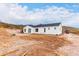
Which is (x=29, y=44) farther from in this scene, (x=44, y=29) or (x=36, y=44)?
(x=44, y=29)

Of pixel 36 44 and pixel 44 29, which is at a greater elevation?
pixel 44 29

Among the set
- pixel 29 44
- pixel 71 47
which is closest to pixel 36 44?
pixel 29 44

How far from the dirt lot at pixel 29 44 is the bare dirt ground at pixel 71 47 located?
0.7 inches

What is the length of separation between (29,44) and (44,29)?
0.53 ft

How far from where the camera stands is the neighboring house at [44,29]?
5.51ft

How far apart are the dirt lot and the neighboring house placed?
32mm

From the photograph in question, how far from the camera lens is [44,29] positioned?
5.56 feet

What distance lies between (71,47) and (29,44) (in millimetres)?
319

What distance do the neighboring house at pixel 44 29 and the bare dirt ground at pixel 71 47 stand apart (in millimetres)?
76

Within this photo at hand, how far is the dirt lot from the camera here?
1678mm

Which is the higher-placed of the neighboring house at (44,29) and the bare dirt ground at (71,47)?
the neighboring house at (44,29)

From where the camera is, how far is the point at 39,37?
5.58 feet

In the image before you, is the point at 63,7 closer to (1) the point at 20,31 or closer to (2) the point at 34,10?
(2) the point at 34,10

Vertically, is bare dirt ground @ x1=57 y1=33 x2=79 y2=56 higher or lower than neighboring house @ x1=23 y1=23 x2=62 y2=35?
lower
